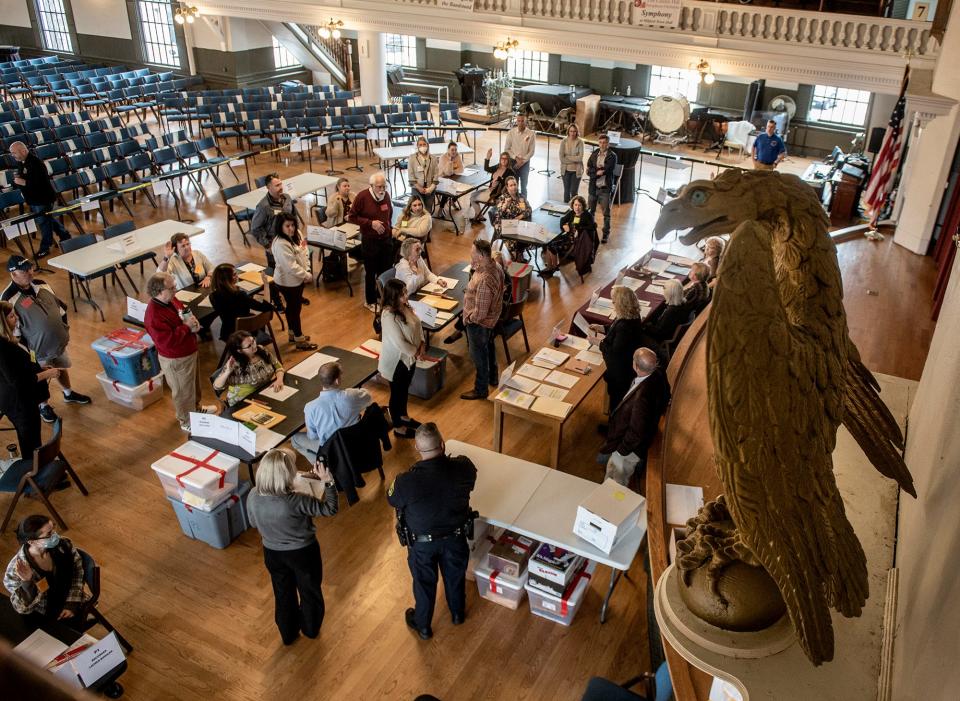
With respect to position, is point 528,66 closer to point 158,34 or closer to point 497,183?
point 158,34

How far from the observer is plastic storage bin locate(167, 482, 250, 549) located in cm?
→ 585

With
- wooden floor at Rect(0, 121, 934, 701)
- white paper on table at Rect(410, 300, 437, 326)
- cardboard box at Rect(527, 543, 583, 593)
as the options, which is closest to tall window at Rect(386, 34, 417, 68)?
white paper on table at Rect(410, 300, 437, 326)

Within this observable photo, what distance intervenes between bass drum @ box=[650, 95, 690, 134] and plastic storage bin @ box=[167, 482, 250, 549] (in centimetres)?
1660

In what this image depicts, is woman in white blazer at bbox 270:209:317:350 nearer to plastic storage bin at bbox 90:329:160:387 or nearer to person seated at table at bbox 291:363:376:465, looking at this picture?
plastic storage bin at bbox 90:329:160:387

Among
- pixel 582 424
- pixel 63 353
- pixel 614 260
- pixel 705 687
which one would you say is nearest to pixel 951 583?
pixel 705 687

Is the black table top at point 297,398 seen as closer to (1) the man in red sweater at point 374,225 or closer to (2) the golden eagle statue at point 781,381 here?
(1) the man in red sweater at point 374,225

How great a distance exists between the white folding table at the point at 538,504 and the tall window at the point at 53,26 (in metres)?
28.1

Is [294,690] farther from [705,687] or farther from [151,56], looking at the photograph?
[151,56]

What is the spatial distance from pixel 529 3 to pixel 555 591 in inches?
492

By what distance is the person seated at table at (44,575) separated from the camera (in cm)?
439

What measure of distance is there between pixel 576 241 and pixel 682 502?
630cm

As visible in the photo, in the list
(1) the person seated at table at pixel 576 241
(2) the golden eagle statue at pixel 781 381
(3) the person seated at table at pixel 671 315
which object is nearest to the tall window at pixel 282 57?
(1) the person seated at table at pixel 576 241

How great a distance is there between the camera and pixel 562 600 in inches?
205

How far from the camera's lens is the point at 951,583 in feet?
6.48
